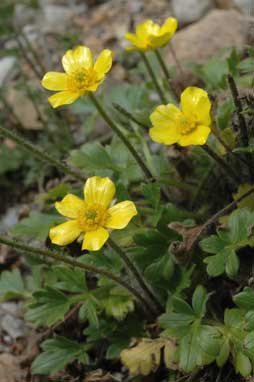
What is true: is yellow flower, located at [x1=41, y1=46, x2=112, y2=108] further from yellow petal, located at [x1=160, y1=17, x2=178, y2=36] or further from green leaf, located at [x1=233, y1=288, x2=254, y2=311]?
green leaf, located at [x1=233, y1=288, x2=254, y2=311]

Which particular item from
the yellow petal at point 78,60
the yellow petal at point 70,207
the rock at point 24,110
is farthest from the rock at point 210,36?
the yellow petal at point 70,207

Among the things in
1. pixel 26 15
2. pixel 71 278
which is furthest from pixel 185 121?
pixel 26 15

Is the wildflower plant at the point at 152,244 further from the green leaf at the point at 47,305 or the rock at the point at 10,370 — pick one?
the rock at the point at 10,370

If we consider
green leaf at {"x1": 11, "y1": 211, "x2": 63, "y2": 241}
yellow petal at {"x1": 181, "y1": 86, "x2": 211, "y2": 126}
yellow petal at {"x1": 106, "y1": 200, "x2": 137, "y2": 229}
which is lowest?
green leaf at {"x1": 11, "y1": 211, "x2": 63, "y2": 241}

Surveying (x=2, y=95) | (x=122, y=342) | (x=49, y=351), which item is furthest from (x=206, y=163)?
(x=2, y=95)

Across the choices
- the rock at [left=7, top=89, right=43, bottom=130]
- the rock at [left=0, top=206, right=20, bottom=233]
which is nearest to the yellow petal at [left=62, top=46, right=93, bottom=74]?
the rock at [left=0, top=206, right=20, bottom=233]
